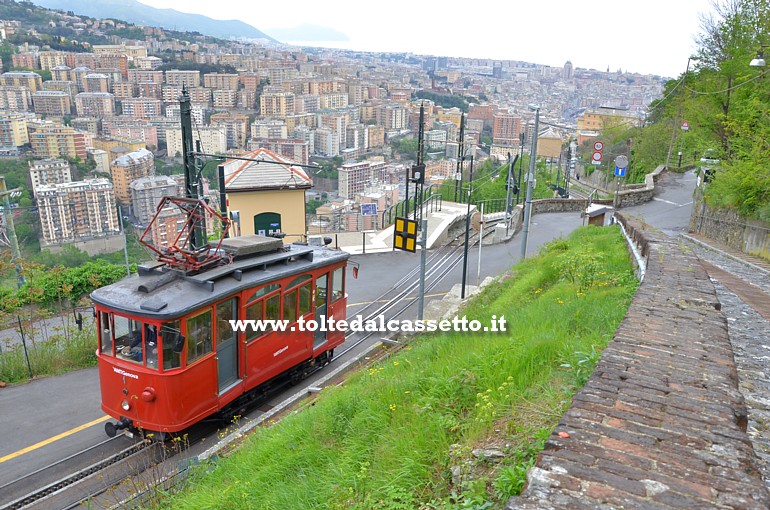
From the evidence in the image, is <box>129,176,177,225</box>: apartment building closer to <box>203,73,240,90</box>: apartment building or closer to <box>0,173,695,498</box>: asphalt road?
<box>0,173,695,498</box>: asphalt road

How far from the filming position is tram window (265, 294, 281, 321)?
9242 millimetres

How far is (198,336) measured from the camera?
8047 mm

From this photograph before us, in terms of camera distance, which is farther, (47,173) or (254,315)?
(47,173)

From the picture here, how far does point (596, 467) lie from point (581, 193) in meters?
47.0

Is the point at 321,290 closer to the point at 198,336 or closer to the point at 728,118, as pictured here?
the point at 198,336

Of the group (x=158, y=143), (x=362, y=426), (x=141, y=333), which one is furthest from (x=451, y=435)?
(x=158, y=143)

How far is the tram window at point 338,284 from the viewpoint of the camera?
11305 millimetres

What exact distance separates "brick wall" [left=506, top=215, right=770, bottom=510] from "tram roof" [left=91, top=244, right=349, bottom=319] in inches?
228

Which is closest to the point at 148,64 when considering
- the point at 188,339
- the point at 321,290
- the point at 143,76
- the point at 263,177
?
the point at 143,76

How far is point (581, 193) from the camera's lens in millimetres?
46406

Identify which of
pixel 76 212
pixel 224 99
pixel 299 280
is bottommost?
pixel 76 212

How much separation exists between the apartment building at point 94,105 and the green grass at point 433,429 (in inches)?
3537

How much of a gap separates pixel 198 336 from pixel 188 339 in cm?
20

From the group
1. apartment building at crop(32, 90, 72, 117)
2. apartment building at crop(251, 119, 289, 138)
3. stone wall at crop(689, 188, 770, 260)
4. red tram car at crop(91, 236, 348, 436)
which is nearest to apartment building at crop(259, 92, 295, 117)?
apartment building at crop(251, 119, 289, 138)
